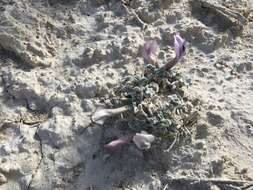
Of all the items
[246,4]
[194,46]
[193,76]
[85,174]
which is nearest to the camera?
[85,174]

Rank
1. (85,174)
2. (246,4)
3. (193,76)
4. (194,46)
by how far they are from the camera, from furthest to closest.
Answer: (246,4) < (194,46) < (193,76) < (85,174)

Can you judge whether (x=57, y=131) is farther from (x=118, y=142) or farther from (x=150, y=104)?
(x=150, y=104)

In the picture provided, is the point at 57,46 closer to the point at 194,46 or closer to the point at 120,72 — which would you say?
the point at 120,72

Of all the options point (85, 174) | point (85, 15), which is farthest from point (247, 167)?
point (85, 15)

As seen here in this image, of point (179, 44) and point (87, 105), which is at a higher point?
point (179, 44)

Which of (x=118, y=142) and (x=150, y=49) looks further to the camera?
(x=150, y=49)

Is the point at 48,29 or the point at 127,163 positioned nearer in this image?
the point at 127,163

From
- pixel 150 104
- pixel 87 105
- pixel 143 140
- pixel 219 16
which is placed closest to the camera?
pixel 143 140

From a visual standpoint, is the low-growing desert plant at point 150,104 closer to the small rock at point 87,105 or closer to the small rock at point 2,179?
the small rock at point 87,105

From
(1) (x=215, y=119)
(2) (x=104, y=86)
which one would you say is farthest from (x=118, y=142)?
(1) (x=215, y=119)
